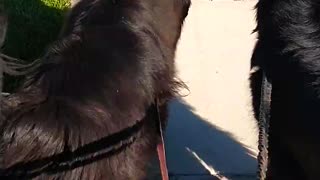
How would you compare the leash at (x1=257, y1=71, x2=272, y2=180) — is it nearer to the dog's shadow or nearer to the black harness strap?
the black harness strap

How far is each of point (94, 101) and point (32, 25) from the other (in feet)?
12.6

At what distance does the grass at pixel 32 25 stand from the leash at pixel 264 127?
300 centimetres

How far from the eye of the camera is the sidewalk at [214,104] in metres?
5.26

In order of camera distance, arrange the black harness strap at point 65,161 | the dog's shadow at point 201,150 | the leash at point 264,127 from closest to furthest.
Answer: the black harness strap at point 65,161, the leash at point 264,127, the dog's shadow at point 201,150

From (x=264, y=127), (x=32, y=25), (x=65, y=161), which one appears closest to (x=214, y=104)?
(x=32, y=25)

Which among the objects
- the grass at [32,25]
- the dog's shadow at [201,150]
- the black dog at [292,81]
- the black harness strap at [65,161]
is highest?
the black dog at [292,81]

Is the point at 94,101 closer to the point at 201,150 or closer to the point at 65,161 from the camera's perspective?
the point at 65,161

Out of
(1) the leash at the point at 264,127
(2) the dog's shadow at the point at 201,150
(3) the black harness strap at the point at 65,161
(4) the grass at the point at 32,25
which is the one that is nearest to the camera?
(3) the black harness strap at the point at 65,161

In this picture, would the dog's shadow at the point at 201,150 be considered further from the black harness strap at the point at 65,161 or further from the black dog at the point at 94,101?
the black harness strap at the point at 65,161

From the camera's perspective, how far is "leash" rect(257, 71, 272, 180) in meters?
3.28

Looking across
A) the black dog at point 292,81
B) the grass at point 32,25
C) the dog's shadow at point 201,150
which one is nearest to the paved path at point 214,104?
the dog's shadow at point 201,150

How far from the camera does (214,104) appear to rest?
5.96 metres

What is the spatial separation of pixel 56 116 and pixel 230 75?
3464mm

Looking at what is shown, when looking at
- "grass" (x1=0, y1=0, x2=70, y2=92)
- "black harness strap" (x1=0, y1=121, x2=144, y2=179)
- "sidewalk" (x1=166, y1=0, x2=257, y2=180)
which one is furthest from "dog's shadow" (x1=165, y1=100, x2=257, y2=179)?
"black harness strap" (x1=0, y1=121, x2=144, y2=179)
